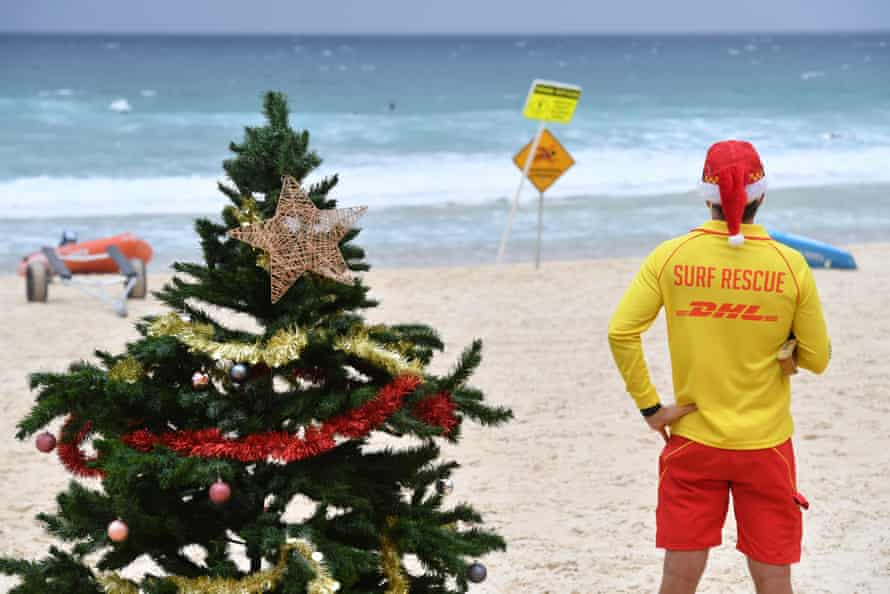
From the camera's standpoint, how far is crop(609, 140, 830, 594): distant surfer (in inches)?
125

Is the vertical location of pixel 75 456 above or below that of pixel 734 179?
below

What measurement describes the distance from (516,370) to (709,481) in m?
4.67

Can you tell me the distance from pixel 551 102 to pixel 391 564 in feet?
31.3

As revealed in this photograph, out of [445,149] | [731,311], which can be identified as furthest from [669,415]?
[445,149]

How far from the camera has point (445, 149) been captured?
98.7 ft

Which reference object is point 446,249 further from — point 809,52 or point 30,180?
point 809,52

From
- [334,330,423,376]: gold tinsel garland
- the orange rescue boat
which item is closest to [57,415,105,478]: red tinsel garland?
[334,330,423,376]: gold tinsel garland

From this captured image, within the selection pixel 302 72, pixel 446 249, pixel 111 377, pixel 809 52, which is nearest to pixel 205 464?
pixel 111 377

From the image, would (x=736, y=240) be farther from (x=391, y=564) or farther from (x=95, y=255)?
(x=95, y=255)

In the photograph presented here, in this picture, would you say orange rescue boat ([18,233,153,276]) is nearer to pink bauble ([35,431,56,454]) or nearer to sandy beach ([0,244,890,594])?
sandy beach ([0,244,890,594])

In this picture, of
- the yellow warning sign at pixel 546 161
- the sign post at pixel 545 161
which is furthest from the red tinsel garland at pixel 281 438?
the yellow warning sign at pixel 546 161

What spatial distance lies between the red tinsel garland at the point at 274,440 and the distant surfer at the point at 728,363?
75cm

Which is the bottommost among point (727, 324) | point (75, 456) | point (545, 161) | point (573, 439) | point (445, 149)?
point (573, 439)

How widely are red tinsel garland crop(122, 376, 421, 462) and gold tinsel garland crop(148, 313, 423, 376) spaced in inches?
4.0
